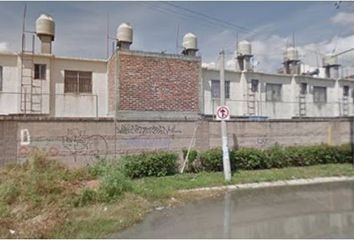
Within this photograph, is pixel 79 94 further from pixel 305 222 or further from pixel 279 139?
pixel 305 222

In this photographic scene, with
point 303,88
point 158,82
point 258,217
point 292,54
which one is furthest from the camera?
point 292,54

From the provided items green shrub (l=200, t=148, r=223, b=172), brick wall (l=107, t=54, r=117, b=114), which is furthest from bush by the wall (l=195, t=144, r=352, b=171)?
brick wall (l=107, t=54, r=117, b=114)

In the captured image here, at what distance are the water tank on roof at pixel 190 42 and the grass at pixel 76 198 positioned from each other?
11.5m

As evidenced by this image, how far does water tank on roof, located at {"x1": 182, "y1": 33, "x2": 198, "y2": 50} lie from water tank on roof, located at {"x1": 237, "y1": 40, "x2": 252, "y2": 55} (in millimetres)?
5298

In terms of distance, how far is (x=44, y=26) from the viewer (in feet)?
63.0

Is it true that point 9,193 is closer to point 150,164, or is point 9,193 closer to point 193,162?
point 150,164

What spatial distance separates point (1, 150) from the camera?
10.9m

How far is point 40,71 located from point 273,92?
1728cm

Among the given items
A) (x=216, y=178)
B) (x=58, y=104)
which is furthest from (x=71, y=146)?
(x=58, y=104)

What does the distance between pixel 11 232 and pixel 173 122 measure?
8557mm

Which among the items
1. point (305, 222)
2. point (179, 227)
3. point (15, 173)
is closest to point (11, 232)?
point (179, 227)

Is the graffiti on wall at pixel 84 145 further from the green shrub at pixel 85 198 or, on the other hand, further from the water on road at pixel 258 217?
the water on road at pixel 258 217

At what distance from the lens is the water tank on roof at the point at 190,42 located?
2162 cm

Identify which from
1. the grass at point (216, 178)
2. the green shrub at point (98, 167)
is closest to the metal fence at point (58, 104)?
the green shrub at point (98, 167)
